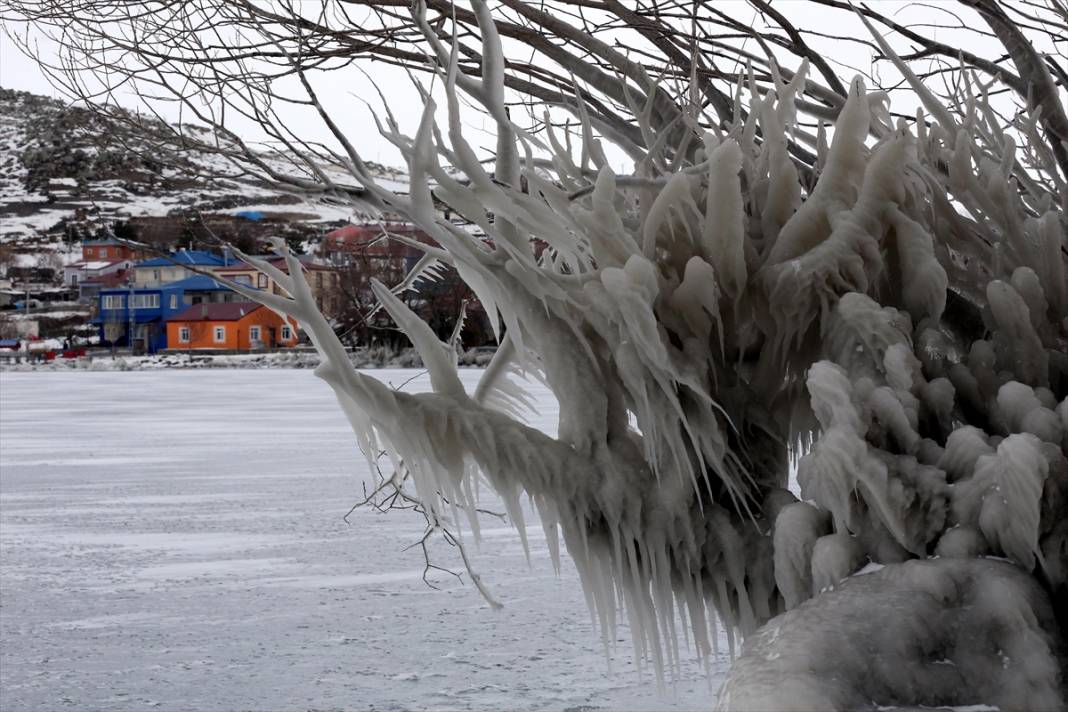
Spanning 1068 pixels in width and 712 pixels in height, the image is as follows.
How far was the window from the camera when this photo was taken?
2066 inches

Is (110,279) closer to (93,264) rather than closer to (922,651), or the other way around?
(93,264)

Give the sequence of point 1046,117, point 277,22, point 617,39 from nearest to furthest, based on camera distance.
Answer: point 1046,117 → point 617,39 → point 277,22

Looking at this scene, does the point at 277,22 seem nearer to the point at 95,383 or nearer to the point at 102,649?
the point at 102,649

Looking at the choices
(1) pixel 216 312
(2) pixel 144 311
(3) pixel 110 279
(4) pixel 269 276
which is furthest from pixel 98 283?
(4) pixel 269 276

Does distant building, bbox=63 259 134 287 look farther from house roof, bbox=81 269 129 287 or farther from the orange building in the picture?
the orange building

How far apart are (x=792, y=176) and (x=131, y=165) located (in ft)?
13.4

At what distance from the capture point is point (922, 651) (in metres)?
1.36

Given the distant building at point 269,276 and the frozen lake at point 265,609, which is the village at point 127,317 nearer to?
the distant building at point 269,276

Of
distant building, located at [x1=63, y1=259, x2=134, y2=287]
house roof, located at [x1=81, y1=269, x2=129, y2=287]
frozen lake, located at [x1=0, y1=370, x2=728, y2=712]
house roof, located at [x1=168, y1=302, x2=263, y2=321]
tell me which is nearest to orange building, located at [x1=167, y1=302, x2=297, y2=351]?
house roof, located at [x1=168, y1=302, x2=263, y2=321]

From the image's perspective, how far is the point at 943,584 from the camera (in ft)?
4.58

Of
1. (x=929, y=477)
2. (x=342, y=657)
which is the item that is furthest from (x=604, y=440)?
(x=342, y=657)

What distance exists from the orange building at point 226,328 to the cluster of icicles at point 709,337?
45550 millimetres

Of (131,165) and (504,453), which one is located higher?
(131,165)

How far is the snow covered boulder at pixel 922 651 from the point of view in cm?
131
